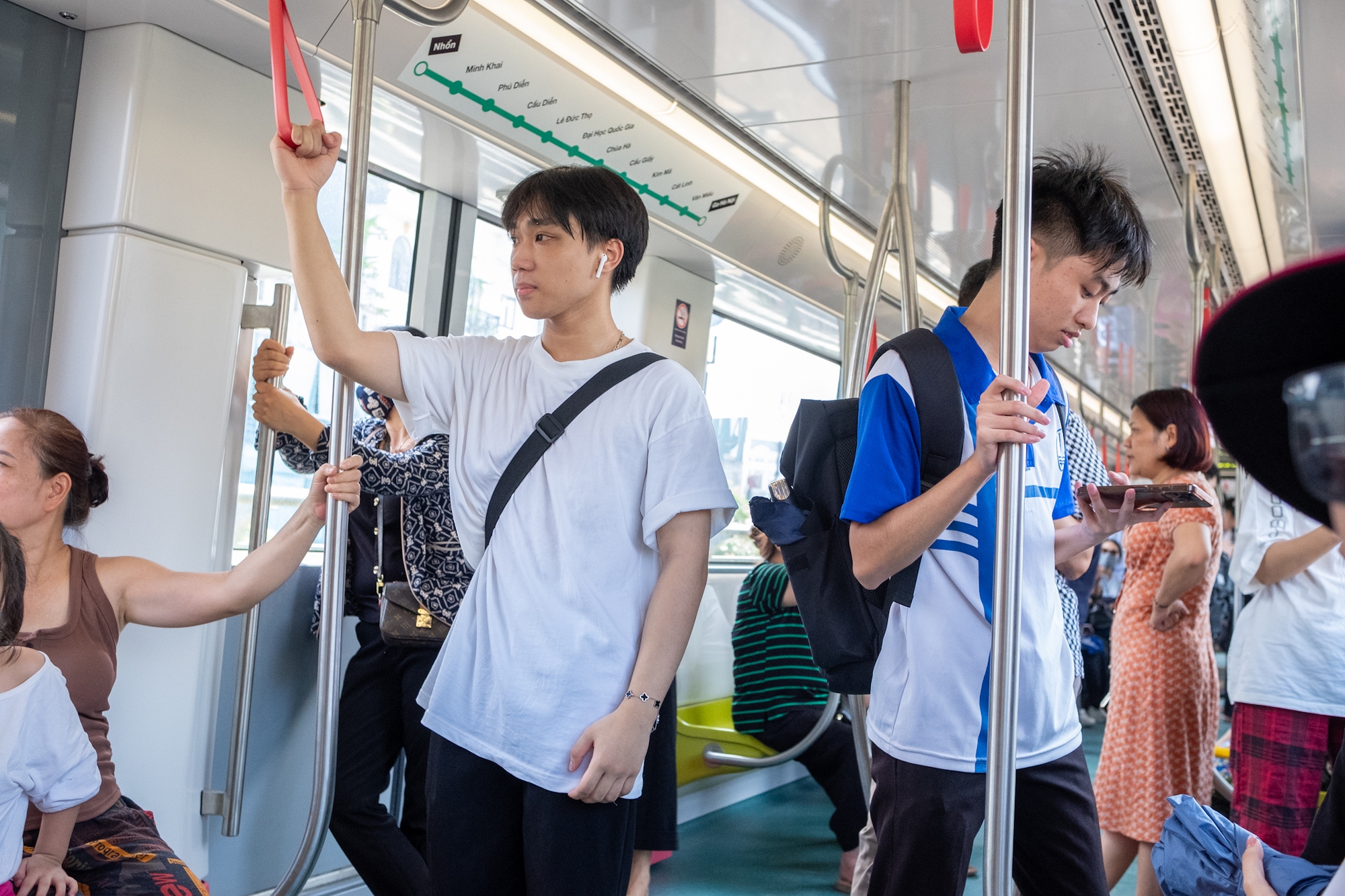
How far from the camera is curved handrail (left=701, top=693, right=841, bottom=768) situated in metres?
3.64

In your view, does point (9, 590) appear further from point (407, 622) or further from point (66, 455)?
point (407, 622)

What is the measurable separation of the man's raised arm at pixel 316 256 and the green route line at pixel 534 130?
779 mm

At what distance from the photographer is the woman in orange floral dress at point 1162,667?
10.3 ft

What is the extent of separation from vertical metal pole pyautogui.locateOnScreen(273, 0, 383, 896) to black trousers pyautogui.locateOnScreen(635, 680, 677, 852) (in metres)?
1.37

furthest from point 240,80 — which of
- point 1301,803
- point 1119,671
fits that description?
point 1301,803

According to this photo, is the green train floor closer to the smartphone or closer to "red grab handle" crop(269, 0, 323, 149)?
the smartphone

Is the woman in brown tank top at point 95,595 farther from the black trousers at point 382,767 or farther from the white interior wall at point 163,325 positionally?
the black trousers at point 382,767

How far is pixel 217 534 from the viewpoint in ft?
8.57

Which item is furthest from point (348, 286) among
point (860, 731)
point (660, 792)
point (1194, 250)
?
point (1194, 250)

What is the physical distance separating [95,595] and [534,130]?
1.62 meters

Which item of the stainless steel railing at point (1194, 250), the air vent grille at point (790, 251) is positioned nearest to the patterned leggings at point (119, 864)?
the air vent grille at point (790, 251)

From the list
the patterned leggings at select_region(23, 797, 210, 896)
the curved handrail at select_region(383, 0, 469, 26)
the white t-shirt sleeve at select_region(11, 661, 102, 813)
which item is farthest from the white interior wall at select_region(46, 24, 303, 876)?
the curved handrail at select_region(383, 0, 469, 26)

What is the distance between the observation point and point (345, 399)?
1685 millimetres

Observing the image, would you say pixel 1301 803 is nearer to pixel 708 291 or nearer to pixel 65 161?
pixel 708 291
